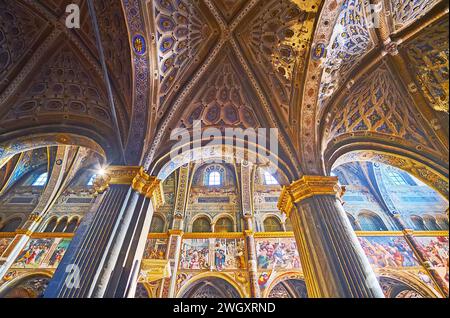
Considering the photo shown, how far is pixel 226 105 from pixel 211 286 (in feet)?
26.8

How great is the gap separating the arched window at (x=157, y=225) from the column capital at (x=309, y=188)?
748 centimetres

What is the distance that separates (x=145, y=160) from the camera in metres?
5.87

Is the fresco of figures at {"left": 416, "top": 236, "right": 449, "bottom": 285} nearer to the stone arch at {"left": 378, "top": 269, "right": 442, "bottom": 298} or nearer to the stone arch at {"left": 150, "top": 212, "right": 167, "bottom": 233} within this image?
the stone arch at {"left": 378, "top": 269, "right": 442, "bottom": 298}

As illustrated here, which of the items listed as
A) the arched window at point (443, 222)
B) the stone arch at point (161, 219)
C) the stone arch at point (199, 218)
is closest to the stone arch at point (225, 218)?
the stone arch at point (199, 218)

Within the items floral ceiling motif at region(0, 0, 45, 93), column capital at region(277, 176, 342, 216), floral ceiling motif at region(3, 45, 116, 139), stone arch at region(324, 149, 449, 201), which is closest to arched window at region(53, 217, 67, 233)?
floral ceiling motif at region(3, 45, 116, 139)

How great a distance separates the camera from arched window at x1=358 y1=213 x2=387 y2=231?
37.1ft

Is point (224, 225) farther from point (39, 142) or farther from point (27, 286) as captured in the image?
point (27, 286)

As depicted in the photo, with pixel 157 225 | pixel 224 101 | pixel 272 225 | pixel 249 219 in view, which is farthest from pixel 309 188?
pixel 157 225

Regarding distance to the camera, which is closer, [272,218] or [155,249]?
[155,249]

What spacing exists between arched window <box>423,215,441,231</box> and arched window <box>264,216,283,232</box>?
7594 millimetres

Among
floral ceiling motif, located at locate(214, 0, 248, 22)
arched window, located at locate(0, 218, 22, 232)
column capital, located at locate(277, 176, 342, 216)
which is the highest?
floral ceiling motif, located at locate(214, 0, 248, 22)

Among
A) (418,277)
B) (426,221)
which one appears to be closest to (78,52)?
(418,277)

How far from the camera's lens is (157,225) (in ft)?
36.2

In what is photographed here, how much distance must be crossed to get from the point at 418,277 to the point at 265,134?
31.0ft
